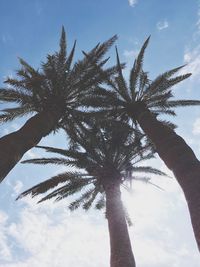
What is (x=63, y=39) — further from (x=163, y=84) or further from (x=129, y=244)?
(x=129, y=244)

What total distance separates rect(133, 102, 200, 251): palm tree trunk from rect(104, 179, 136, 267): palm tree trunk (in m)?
5.08

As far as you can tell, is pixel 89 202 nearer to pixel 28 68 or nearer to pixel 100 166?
pixel 100 166

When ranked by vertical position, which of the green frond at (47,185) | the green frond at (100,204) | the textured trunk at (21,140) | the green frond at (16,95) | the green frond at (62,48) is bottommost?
the textured trunk at (21,140)

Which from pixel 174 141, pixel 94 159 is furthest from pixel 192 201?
pixel 94 159

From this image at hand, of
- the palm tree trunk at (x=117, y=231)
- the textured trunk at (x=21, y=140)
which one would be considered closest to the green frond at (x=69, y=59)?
the textured trunk at (x=21, y=140)

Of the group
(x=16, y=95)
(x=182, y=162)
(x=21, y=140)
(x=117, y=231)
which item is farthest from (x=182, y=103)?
(x=21, y=140)

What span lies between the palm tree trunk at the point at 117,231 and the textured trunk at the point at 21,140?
5.26 m

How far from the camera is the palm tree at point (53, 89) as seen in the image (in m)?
11.1

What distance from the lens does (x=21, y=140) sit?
8.70 metres

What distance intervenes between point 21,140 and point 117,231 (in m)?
6.38

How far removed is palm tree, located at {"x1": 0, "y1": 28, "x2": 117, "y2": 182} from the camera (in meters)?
11.1

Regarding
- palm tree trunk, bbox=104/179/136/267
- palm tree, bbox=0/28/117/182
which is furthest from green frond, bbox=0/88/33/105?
palm tree trunk, bbox=104/179/136/267

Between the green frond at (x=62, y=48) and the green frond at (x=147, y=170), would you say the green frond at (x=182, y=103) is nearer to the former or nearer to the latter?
the green frond at (x=147, y=170)

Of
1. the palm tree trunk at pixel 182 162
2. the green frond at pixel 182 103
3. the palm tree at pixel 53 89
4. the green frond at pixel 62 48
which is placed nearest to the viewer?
the palm tree trunk at pixel 182 162
